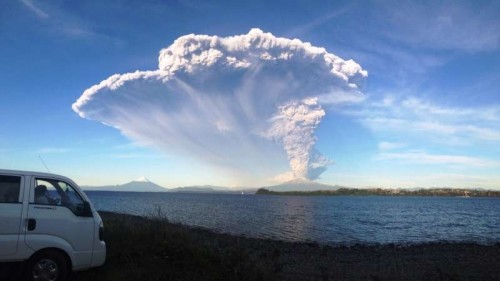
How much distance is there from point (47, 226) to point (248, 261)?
5.33 metres

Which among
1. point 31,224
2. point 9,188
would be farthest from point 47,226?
point 9,188

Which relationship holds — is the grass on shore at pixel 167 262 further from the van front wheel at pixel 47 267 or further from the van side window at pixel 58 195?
the van side window at pixel 58 195

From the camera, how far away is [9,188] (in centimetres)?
912

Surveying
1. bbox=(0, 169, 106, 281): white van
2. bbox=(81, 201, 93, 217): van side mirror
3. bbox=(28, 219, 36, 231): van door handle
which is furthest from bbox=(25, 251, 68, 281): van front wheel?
bbox=(81, 201, 93, 217): van side mirror

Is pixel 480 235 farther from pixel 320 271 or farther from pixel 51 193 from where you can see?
pixel 51 193

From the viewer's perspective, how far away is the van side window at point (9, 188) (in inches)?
356

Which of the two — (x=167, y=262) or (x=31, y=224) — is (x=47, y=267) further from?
(x=167, y=262)

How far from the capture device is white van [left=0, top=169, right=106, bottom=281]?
29.6ft

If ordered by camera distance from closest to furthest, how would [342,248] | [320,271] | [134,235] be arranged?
[134,235] < [320,271] < [342,248]

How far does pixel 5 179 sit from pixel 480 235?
135 ft

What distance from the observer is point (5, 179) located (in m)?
9.09

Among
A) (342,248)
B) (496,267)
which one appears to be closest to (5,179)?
(496,267)

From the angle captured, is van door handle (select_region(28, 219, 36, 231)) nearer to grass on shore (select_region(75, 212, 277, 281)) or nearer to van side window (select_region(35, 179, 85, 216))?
van side window (select_region(35, 179, 85, 216))

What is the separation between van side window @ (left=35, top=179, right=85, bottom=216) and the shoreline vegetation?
6.02ft
